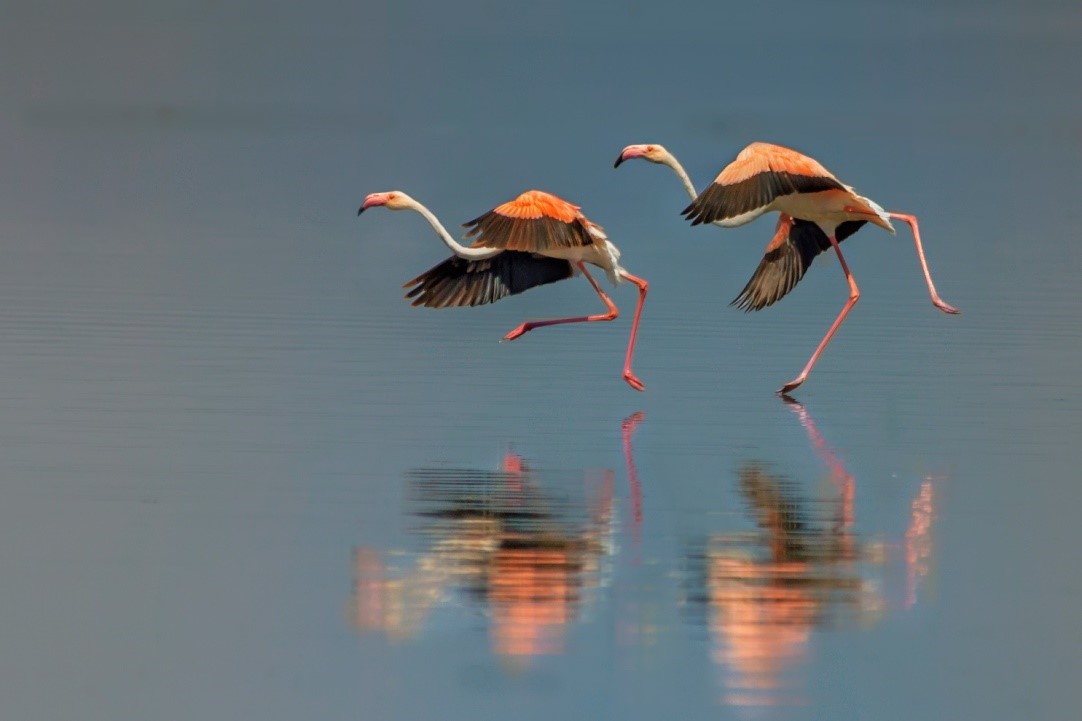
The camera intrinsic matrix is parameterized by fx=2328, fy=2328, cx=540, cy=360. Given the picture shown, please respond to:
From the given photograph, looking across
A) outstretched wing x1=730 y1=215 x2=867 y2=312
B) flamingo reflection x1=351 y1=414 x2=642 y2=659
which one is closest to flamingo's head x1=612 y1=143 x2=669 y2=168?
outstretched wing x1=730 y1=215 x2=867 y2=312

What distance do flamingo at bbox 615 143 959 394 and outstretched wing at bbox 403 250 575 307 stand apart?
3.22 ft

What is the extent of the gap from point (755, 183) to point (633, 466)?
3149 millimetres

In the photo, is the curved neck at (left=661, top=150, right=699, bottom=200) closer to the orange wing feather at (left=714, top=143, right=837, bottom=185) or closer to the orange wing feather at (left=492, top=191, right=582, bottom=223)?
the orange wing feather at (left=714, top=143, right=837, bottom=185)

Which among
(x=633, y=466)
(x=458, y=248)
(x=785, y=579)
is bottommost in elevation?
(x=785, y=579)

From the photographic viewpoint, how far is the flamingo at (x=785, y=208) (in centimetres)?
1421

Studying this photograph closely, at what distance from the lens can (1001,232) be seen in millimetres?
26719

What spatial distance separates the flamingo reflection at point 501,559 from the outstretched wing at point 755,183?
3.04m

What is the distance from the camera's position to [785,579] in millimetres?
9391

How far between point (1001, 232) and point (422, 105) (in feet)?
Answer: 56.2

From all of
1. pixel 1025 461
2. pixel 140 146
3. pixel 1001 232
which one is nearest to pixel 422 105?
pixel 140 146

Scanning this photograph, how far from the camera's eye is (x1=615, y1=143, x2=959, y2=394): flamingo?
559 inches

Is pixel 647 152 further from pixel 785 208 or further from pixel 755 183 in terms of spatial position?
pixel 755 183

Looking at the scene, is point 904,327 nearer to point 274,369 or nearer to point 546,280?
point 546,280

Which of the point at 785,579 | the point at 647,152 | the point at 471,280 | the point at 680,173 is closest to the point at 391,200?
the point at 471,280
